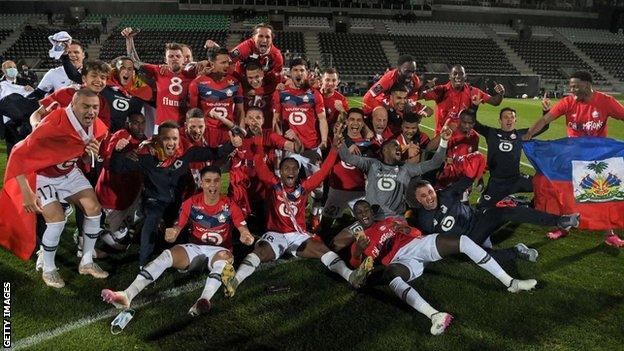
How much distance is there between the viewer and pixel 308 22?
1582 inches

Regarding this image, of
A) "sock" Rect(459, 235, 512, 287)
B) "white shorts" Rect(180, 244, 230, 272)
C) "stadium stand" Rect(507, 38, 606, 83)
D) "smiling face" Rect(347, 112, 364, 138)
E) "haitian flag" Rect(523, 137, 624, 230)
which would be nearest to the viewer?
"sock" Rect(459, 235, 512, 287)

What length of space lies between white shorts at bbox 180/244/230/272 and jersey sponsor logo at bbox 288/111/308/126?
261 centimetres

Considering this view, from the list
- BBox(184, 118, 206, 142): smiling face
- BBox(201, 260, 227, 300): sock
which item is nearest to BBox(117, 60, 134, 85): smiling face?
BBox(184, 118, 206, 142): smiling face

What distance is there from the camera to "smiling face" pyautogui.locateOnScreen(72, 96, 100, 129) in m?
4.47

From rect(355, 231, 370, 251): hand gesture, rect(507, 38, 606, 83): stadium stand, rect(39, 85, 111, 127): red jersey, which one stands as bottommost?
rect(507, 38, 606, 83): stadium stand

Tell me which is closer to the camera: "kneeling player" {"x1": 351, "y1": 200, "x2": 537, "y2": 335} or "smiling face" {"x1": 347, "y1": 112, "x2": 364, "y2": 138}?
"kneeling player" {"x1": 351, "y1": 200, "x2": 537, "y2": 335}

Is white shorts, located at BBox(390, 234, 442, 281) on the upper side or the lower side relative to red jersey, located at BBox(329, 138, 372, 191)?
lower

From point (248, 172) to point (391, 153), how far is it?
190 centimetres

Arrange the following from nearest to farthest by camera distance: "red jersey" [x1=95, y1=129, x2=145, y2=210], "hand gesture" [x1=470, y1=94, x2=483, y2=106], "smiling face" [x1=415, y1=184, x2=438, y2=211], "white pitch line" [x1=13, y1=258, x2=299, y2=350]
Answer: "white pitch line" [x1=13, y1=258, x2=299, y2=350], "smiling face" [x1=415, y1=184, x2=438, y2=211], "red jersey" [x1=95, y1=129, x2=145, y2=210], "hand gesture" [x1=470, y1=94, x2=483, y2=106]

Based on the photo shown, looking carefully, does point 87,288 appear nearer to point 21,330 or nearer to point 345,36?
point 21,330

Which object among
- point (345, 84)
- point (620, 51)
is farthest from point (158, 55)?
point (620, 51)

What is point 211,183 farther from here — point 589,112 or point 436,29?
point 436,29

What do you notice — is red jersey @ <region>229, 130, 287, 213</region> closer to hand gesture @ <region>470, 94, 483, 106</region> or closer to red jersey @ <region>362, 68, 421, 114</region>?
red jersey @ <region>362, 68, 421, 114</region>

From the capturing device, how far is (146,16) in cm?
3747
